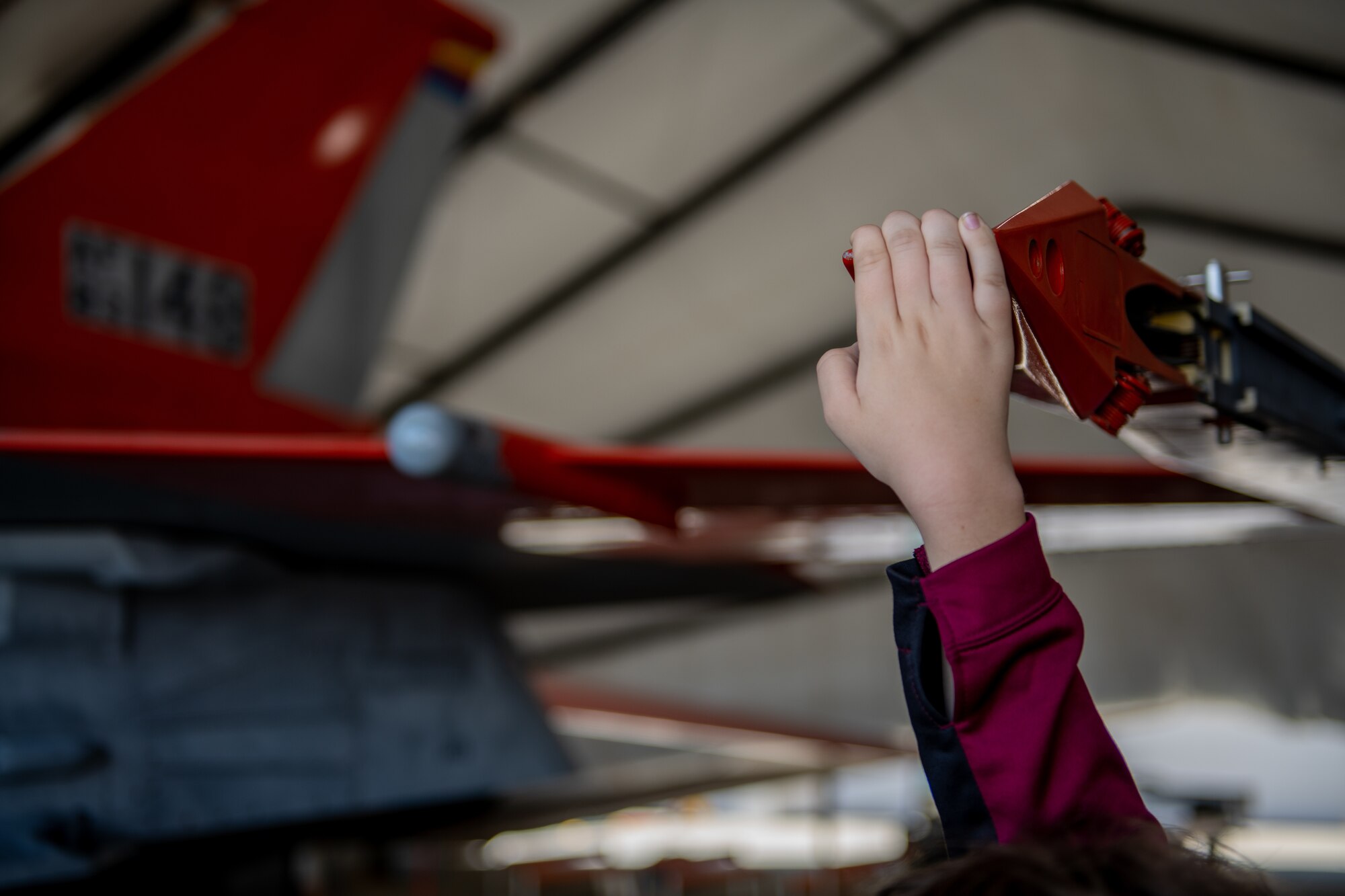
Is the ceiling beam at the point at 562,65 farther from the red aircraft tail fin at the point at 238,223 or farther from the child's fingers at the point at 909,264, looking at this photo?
the child's fingers at the point at 909,264

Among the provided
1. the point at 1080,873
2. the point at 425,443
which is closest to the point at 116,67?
the point at 425,443

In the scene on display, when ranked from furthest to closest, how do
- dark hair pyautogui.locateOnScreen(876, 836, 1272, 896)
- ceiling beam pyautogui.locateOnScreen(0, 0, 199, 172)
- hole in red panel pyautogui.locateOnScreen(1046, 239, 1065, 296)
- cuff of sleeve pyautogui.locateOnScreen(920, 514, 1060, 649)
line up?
1. ceiling beam pyautogui.locateOnScreen(0, 0, 199, 172)
2. hole in red panel pyautogui.locateOnScreen(1046, 239, 1065, 296)
3. cuff of sleeve pyautogui.locateOnScreen(920, 514, 1060, 649)
4. dark hair pyautogui.locateOnScreen(876, 836, 1272, 896)

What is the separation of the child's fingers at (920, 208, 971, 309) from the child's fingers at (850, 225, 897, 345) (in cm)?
3

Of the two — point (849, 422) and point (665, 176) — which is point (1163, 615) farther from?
point (849, 422)

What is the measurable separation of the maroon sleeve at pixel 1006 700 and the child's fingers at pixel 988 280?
0.48 feet

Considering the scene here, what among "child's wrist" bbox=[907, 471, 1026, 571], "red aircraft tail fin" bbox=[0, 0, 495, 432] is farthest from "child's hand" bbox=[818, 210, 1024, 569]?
"red aircraft tail fin" bbox=[0, 0, 495, 432]

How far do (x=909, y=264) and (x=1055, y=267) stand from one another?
0.17 metres

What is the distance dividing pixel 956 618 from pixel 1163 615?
1238cm

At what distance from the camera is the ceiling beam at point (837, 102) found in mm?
8180

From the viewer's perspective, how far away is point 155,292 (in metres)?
3.74

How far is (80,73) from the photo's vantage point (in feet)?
22.4

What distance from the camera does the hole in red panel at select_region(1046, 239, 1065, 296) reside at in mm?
858

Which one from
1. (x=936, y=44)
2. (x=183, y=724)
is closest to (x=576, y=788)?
(x=183, y=724)

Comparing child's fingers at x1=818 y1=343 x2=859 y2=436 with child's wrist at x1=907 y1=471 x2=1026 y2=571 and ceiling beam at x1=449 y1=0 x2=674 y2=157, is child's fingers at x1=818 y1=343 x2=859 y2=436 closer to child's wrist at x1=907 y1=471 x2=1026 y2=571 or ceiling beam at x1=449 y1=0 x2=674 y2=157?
child's wrist at x1=907 y1=471 x2=1026 y2=571
